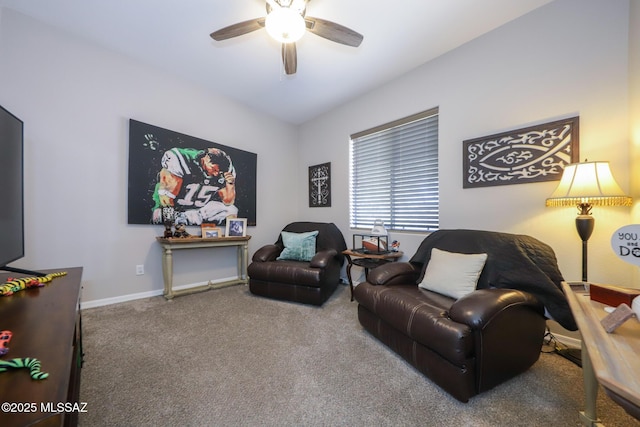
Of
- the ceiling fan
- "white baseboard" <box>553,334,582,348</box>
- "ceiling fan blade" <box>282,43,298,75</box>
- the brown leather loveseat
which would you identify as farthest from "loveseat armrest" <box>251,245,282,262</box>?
"white baseboard" <box>553,334,582,348</box>

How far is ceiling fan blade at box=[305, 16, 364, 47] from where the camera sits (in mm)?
1777

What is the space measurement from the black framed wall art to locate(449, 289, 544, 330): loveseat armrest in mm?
2998

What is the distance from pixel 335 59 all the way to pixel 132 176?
2579 mm

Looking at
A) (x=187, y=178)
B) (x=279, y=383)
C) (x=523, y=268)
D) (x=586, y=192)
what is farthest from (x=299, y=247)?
(x=586, y=192)

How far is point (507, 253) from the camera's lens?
1.78 metres

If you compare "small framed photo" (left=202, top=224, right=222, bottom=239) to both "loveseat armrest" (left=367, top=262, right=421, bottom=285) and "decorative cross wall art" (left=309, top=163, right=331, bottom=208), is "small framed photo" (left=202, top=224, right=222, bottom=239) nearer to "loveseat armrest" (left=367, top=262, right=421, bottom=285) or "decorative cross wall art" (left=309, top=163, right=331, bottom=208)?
"decorative cross wall art" (left=309, top=163, right=331, bottom=208)

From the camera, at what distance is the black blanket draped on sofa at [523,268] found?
1549 millimetres

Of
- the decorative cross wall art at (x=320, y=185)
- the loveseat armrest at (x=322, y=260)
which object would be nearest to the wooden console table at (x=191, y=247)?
the loveseat armrest at (x=322, y=260)

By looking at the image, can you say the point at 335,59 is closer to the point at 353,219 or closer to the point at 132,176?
the point at 353,219

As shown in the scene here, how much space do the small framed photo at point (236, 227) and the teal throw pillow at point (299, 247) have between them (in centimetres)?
68

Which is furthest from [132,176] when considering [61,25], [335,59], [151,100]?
[335,59]

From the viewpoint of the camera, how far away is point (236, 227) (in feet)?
11.3

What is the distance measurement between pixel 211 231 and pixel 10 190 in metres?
1.87

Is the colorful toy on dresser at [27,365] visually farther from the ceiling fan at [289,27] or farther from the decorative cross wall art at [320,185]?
the decorative cross wall art at [320,185]
